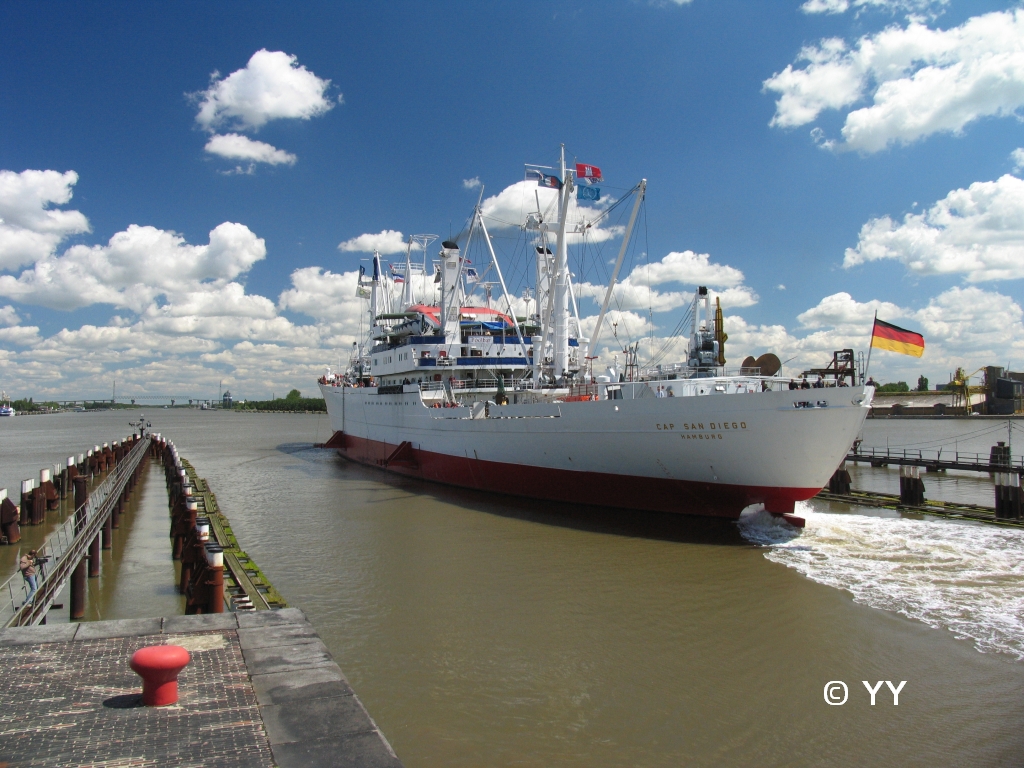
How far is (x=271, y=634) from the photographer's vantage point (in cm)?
727

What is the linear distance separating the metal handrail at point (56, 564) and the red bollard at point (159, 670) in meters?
3.81

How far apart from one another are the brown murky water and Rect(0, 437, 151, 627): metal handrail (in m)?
1.69

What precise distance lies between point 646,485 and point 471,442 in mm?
8339

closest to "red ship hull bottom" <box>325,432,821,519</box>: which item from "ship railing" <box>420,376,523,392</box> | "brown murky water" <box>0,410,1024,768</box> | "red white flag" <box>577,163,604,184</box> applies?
"brown murky water" <box>0,410,1024,768</box>

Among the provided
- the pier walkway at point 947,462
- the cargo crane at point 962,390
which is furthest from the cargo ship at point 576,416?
the cargo crane at point 962,390

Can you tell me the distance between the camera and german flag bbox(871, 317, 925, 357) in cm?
1611

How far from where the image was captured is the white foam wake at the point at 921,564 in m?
10.8

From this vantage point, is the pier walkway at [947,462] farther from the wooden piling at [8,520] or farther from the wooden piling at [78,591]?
the wooden piling at [8,520]

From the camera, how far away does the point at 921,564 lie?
45.6ft

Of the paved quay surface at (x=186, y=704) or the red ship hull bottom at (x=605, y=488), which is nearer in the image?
the paved quay surface at (x=186, y=704)

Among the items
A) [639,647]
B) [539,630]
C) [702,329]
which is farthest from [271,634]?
[702,329]

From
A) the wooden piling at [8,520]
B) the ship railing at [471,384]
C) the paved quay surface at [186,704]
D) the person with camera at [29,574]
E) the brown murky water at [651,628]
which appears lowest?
the brown murky water at [651,628]

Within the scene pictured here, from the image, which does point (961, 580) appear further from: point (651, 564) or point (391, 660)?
point (391, 660)

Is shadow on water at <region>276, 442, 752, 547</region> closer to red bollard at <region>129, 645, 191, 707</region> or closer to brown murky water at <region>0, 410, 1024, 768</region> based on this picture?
brown murky water at <region>0, 410, 1024, 768</region>
